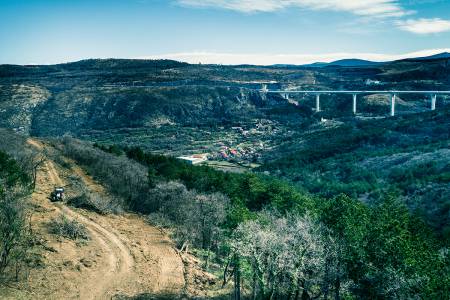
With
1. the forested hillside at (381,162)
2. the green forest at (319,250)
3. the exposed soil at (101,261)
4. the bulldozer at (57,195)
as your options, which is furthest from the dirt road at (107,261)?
the forested hillside at (381,162)

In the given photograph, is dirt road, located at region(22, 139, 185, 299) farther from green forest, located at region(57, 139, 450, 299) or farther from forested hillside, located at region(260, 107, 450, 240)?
forested hillside, located at region(260, 107, 450, 240)

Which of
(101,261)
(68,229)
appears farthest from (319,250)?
(68,229)

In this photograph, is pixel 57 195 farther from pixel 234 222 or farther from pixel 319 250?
pixel 319 250

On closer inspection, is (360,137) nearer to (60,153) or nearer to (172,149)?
(172,149)

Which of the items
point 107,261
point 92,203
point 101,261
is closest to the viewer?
point 101,261

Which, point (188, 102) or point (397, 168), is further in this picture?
point (188, 102)

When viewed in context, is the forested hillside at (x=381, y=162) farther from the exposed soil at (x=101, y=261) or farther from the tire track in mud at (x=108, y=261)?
the tire track in mud at (x=108, y=261)

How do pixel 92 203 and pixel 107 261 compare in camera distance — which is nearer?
pixel 107 261

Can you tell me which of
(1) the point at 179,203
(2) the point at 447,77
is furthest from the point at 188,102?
(1) the point at 179,203

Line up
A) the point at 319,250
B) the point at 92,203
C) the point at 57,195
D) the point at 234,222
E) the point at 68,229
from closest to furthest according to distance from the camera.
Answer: the point at 319,250 → the point at 234,222 → the point at 68,229 → the point at 57,195 → the point at 92,203

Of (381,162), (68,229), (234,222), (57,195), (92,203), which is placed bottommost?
(381,162)
